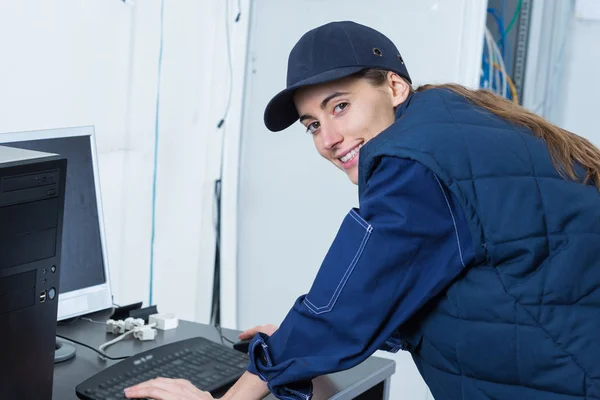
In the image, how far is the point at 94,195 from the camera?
1644 millimetres

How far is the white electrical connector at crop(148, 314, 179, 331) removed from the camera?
1.79 metres

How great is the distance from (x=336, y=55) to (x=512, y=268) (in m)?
0.44

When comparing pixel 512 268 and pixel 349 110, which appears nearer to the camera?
pixel 512 268

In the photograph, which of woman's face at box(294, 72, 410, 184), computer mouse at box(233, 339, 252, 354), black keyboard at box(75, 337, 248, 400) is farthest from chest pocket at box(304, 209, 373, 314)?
computer mouse at box(233, 339, 252, 354)

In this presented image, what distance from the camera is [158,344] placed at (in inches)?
66.5

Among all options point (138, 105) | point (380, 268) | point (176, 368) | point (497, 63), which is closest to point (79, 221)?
point (176, 368)

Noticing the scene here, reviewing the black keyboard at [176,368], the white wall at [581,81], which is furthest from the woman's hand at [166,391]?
the white wall at [581,81]

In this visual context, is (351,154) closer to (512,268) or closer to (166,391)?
(512,268)

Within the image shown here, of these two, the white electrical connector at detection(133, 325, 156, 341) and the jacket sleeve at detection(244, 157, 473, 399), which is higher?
the jacket sleeve at detection(244, 157, 473, 399)

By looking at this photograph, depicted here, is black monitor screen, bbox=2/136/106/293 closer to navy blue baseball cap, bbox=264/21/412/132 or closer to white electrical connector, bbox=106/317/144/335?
white electrical connector, bbox=106/317/144/335

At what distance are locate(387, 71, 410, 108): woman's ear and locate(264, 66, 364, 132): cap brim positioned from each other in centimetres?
10

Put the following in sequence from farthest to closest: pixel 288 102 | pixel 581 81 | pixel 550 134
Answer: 1. pixel 581 81
2. pixel 288 102
3. pixel 550 134

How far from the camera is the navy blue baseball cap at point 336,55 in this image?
1352 mm

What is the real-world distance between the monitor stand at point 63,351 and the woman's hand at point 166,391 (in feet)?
0.76
